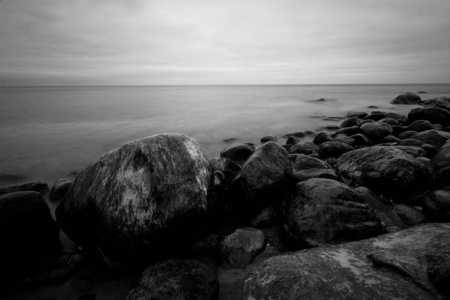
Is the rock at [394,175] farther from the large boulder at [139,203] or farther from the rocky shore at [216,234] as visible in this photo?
the large boulder at [139,203]

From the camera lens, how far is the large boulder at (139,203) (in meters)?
2.72

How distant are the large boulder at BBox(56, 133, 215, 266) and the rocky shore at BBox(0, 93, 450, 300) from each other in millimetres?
14

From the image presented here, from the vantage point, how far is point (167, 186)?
2893mm

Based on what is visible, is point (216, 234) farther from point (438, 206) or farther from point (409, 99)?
point (409, 99)

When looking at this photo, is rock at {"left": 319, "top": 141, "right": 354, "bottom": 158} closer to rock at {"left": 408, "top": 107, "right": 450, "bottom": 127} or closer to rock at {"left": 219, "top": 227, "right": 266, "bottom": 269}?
rock at {"left": 219, "top": 227, "right": 266, "bottom": 269}

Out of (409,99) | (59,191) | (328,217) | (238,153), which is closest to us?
(328,217)

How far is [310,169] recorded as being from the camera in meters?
4.66

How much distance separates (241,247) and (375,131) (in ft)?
23.7

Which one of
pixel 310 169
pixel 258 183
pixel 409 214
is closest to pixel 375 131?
pixel 310 169

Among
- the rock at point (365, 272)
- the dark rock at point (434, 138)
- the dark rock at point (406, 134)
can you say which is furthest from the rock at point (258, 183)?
the dark rock at point (406, 134)

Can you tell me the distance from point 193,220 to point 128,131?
34.2 feet

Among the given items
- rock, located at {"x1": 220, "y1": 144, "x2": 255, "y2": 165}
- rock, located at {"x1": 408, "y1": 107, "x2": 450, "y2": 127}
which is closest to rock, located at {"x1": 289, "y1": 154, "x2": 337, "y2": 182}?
rock, located at {"x1": 220, "y1": 144, "x2": 255, "y2": 165}

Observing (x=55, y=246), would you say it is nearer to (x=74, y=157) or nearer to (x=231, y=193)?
(x=231, y=193)

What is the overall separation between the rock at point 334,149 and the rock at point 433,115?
6653 millimetres
